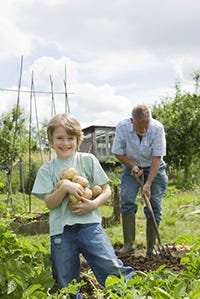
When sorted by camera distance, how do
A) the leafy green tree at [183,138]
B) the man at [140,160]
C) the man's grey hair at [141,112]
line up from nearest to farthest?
the man's grey hair at [141,112] → the man at [140,160] → the leafy green tree at [183,138]

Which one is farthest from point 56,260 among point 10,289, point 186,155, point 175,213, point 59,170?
point 186,155

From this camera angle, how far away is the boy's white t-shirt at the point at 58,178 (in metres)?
2.80

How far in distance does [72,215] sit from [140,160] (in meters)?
2.14

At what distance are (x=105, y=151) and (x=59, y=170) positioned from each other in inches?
806

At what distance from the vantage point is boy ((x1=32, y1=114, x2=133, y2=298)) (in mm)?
2742

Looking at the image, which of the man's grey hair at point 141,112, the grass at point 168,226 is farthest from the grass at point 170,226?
the man's grey hair at point 141,112

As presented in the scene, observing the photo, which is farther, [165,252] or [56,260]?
[165,252]

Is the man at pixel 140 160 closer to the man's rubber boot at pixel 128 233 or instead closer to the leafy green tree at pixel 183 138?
the man's rubber boot at pixel 128 233

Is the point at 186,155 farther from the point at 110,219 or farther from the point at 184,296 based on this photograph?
the point at 184,296

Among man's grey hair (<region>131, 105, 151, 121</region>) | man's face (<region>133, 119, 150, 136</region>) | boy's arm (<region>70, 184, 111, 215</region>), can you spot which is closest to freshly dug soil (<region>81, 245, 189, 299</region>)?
man's face (<region>133, 119, 150, 136</region>)

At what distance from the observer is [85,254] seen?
2.81 metres

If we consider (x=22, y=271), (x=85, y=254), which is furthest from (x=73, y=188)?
(x=22, y=271)

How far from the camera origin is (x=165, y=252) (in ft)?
15.2

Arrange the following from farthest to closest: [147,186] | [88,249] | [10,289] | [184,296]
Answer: [147,186], [88,249], [10,289], [184,296]
